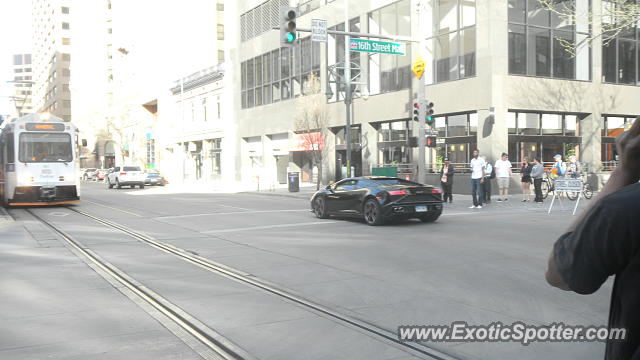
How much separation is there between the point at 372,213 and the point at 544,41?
17662 mm

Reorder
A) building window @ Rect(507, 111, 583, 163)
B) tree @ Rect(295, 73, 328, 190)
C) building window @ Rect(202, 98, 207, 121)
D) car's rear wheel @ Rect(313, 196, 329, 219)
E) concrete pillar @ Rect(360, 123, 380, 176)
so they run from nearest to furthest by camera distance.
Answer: car's rear wheel @ Rect(313, 196, 329, 219) → building window @ Rect(507, 111, 583, 163) → tree @ Rect(295, 73, 328, 190) → concrete pillar @ Rect(360, 123, 380, 176) → building window @ Rect(202, 98, 207, 121)

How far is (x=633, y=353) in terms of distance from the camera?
5.69 ft

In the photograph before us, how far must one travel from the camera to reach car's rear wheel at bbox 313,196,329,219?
16.6m

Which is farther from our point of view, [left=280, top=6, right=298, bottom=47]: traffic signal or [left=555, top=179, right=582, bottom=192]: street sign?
[left=555, top=179, right=582, bottom=192]: street sign

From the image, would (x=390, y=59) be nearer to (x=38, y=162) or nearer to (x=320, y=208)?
(x=320, y=208)

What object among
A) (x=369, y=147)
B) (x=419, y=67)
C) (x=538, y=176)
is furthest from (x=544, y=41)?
(x=369, y=147)

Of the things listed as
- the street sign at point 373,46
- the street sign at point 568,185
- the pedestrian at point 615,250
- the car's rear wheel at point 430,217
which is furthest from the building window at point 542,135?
the pedestrian at point 615,250

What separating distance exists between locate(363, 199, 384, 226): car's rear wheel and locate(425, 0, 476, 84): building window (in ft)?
46.8

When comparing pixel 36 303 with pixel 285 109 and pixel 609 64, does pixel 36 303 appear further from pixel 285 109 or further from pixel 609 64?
pixel 285 109

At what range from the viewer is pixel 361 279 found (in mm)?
7676

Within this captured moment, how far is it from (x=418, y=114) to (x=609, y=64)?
550 inches

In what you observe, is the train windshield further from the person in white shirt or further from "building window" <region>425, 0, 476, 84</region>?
"building window" <region>425, 0, 476, 84</region>

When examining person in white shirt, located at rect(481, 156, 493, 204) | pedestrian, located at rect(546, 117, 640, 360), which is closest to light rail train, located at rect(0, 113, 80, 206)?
person in white shirt, located at rect(481, 156, 493, 204)

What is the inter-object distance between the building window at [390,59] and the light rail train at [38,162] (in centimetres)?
1680
